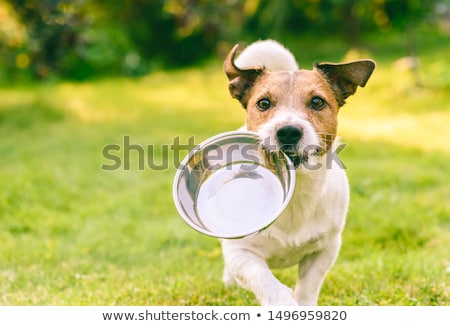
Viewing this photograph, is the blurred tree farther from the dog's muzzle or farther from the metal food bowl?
the dog's muzzle

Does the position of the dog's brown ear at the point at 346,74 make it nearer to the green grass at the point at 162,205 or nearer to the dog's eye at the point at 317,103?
the dog's eye at the point at 317,103

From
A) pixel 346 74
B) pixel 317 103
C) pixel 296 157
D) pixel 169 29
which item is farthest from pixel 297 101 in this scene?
pixel 169 29

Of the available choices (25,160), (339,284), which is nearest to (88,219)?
(25,160)

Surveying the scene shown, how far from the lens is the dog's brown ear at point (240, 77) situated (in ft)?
14.2

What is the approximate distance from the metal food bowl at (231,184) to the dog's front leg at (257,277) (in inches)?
7.9

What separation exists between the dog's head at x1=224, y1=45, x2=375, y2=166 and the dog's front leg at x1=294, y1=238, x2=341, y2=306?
0.70 metres

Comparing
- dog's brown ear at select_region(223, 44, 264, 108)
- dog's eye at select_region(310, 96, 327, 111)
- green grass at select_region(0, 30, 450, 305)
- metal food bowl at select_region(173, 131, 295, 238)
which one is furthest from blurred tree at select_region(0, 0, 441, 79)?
dog's eye at select_region(310, 96, 327, 111)

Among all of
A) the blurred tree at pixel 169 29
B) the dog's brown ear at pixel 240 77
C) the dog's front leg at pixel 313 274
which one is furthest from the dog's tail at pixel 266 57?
the blurred tree at pixel 169 29

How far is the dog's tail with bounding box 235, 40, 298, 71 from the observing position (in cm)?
494

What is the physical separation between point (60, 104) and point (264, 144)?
29.7ft

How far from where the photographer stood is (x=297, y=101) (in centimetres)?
400

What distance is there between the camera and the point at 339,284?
478 centimetres

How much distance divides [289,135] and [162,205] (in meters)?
3.58
